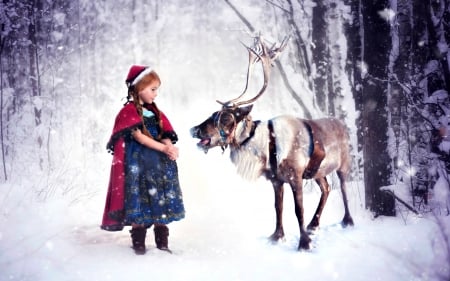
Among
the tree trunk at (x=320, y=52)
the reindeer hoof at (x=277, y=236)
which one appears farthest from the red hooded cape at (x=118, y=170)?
the tree trunk at (x=320, y=52)

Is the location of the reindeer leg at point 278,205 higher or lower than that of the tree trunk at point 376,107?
lower

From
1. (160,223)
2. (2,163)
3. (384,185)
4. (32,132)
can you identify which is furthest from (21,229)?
(384,185)

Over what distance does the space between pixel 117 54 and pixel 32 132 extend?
1035mm

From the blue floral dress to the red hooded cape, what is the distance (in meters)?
0.03

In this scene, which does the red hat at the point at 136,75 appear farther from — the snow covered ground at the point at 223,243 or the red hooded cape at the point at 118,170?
the snow covered ground at the point at 223,243

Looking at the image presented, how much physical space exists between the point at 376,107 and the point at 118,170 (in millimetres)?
1575

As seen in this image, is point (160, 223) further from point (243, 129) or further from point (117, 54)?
point (117, 54)

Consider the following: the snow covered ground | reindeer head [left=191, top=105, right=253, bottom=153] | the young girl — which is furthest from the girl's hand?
the snow covered ground

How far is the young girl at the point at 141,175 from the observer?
192cm

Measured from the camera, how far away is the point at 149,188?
1940mm

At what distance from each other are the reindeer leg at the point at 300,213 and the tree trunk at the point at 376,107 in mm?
634

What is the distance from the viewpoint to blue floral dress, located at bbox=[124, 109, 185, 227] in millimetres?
1903

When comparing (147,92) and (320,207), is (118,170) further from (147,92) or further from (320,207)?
(320,207)

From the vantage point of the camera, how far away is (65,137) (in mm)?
3910
